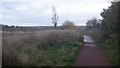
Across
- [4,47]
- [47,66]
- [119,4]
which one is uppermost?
[119,4]

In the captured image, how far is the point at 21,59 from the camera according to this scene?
45.9 feet

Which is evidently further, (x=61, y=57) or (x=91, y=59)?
(x=91, y=59)

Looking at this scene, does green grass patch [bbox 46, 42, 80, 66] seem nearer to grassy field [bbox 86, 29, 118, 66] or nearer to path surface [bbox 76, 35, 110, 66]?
path surface [bbox 76, 35, 110, 66]

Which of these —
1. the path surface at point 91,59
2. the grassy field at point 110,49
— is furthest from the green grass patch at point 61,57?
the grassy field at point 110,49

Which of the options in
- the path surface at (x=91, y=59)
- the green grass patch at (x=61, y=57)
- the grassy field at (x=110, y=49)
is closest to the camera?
the green grass patch at (x=61, y=57)

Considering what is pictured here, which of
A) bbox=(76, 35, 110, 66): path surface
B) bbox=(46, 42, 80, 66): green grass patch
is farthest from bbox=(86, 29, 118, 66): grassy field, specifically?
bbox=(46, 42, 80, 66): green grass patch

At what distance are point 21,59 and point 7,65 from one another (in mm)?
979

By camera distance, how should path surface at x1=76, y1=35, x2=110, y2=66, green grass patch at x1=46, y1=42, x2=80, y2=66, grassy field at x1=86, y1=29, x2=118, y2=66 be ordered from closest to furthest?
green grass patch at x1=46, y1=42, x2=80, y2=66 → path surface at x1=76, y1=35, x2=110, y2=66 → grassy field at x1=86, y1=29, x2=118, y2=66

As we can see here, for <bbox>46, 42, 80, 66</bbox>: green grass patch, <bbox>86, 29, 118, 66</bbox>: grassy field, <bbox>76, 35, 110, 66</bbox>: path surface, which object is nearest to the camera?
<bbox>46, 42, 80, 66</bbox>: green grass patch

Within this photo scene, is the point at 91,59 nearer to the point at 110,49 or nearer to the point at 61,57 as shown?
the point at 61,57

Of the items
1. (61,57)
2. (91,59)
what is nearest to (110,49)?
(91,59)

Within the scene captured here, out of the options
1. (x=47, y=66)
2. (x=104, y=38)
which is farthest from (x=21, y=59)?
(x=104, y=38)

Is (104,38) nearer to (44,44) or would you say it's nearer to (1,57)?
(44,44)

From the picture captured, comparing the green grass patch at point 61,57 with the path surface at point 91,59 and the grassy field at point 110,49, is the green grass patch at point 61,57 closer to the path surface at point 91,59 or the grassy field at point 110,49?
the path surface at point 91,59
